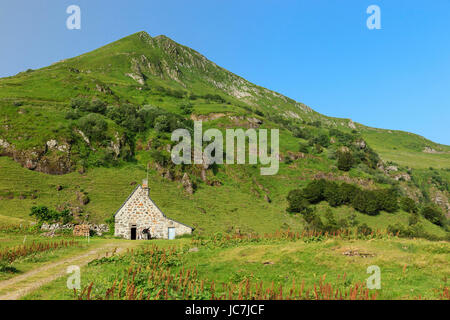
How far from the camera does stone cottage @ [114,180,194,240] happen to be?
41.9m

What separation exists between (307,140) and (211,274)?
11344 centimetres

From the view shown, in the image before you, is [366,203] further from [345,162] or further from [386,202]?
[345,162]

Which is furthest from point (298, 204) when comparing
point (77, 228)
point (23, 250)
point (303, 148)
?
point (23, 250)

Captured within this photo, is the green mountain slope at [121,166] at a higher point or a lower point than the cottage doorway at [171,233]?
higher

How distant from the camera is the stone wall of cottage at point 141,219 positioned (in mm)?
41938

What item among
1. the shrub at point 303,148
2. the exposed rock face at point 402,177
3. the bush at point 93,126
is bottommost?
the exposed rock face at point 402,177

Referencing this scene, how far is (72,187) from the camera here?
62406 mm

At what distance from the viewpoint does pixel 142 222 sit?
42.2 metres

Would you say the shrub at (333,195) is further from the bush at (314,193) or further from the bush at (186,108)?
the bush at (186,108)

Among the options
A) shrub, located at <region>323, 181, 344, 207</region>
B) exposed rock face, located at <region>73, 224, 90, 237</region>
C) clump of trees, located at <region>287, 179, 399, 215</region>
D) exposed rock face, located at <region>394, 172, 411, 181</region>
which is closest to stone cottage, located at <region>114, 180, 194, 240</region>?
exposed rock face, located at <region>73, 224, 90, 237</region>

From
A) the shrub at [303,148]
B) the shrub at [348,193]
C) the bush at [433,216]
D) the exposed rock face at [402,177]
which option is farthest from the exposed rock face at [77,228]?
the exposed rock face at [402,177]

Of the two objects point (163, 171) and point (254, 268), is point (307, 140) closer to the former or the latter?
point (163, 171)

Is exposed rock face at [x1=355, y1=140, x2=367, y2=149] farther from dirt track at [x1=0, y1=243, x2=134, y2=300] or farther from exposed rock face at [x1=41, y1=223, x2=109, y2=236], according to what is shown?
dirt track at [x1=0, y1=243, x2=134, y2=300]
